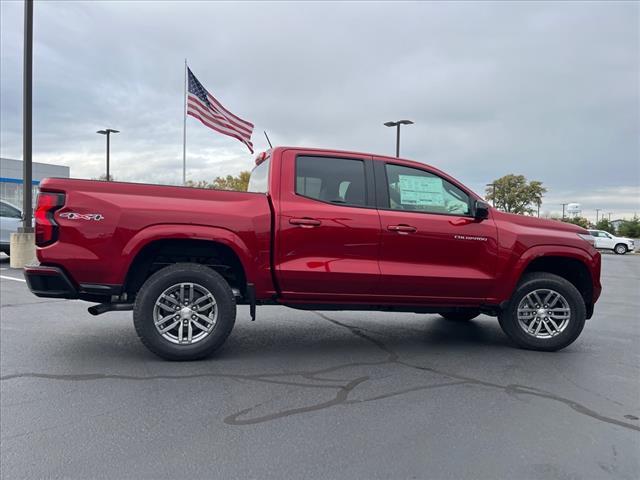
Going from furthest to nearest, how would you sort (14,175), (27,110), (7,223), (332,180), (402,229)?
1. (14,175)
2. (7,223)
3. (27,110)
4. (332,180)
5. (402,229)

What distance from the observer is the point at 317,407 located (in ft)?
11.7

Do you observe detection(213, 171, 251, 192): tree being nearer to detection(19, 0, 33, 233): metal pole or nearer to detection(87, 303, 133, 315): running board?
detection(19, 0, 33, 233): metal pole

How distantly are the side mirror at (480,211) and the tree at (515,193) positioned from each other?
5577cm

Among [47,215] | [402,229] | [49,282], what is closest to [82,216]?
[47,215]

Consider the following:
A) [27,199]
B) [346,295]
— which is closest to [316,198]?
[346,295]

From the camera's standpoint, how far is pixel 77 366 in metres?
4.37

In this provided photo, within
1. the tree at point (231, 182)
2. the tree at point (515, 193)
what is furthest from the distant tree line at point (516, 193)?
the tree at point (231, 182)

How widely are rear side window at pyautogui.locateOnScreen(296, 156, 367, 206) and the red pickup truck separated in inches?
0.4

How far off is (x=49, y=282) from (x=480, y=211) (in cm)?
409

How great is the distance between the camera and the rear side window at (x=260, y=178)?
511 centimetres

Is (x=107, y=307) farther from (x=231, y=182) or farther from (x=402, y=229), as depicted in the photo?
(x=231, y=182)

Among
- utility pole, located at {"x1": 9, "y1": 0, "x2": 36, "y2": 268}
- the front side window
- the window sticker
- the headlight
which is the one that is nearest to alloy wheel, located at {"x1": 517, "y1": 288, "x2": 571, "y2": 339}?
the headlight

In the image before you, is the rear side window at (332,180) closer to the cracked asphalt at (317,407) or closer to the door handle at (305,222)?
the door handle at (305,222)

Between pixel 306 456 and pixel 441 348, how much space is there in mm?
2823
